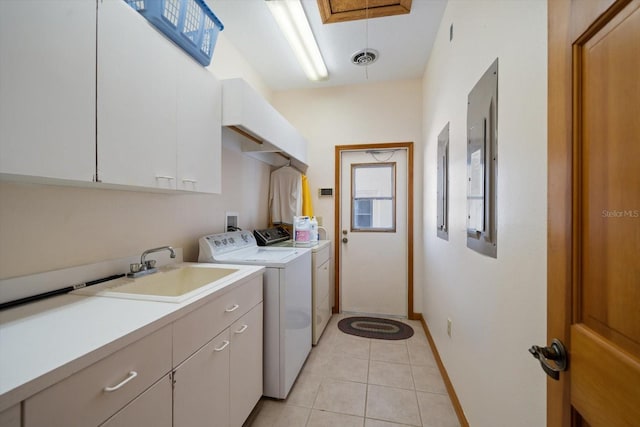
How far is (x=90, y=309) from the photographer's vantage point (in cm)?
92

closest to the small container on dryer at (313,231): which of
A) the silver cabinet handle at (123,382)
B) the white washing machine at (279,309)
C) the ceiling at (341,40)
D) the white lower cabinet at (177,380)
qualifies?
the white washing machine at (279,309)

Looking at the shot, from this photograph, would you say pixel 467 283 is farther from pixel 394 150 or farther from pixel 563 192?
pixel 394 150

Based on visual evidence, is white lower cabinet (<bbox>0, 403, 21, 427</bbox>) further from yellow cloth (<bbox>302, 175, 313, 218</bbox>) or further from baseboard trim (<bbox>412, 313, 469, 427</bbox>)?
yellow cloth (<bbox>302, 175, 313, 218</bbox>)

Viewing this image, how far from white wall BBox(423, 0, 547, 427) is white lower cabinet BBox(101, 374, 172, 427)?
1231 millimetres

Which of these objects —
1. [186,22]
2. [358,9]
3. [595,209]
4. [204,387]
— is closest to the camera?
[595,209]

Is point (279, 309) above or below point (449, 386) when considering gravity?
above

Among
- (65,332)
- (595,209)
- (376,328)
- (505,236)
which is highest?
(595,209)

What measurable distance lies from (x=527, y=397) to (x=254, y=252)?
5.89 ft

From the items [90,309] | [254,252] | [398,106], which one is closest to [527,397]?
[90,309]

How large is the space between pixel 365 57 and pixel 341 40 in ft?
1.14

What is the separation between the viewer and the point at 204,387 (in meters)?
1.07

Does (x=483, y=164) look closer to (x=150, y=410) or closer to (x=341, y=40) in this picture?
(x=150, y=410)

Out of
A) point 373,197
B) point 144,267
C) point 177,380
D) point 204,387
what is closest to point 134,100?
point 144,267

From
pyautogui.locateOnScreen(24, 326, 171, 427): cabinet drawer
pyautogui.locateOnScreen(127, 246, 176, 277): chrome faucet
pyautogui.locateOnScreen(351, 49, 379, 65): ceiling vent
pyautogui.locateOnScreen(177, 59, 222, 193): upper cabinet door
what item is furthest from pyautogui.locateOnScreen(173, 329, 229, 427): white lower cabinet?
pyautogui.locateOnScreen(351, 49, 379, 65): ceiling vent
